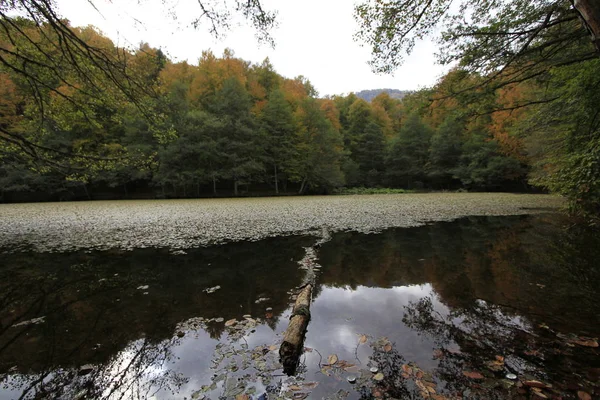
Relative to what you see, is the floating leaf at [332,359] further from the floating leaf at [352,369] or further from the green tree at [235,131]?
the green tree at [235,131]

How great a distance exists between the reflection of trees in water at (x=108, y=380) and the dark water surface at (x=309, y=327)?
0.01m

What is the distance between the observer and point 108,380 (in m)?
2.07

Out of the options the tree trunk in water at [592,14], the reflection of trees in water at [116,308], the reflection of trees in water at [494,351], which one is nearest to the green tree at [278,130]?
the reflection of trees in water at [116,308]

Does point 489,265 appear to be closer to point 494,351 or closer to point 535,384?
point 494,351

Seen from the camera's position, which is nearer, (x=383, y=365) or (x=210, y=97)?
(x=383, y=365)

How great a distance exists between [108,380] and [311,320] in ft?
6.08

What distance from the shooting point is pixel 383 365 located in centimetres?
217

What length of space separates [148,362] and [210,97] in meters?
29.6

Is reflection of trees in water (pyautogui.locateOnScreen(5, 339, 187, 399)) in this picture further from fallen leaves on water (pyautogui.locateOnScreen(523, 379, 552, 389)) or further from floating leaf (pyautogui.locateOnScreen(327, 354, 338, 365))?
fallen leaves on water (pyautogui.locateOnScreen(523, 379, 552, 389))

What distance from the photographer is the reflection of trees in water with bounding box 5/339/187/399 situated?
1.93 m

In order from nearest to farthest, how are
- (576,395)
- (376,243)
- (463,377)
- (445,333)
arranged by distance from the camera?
(576,395) → (463,377) → (445,333) → (376,243)

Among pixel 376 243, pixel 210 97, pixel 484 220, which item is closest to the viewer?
pixel 376 243

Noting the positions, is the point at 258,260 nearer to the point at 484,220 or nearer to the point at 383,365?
the point at 383,365

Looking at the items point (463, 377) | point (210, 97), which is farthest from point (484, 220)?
point (210, 97)
